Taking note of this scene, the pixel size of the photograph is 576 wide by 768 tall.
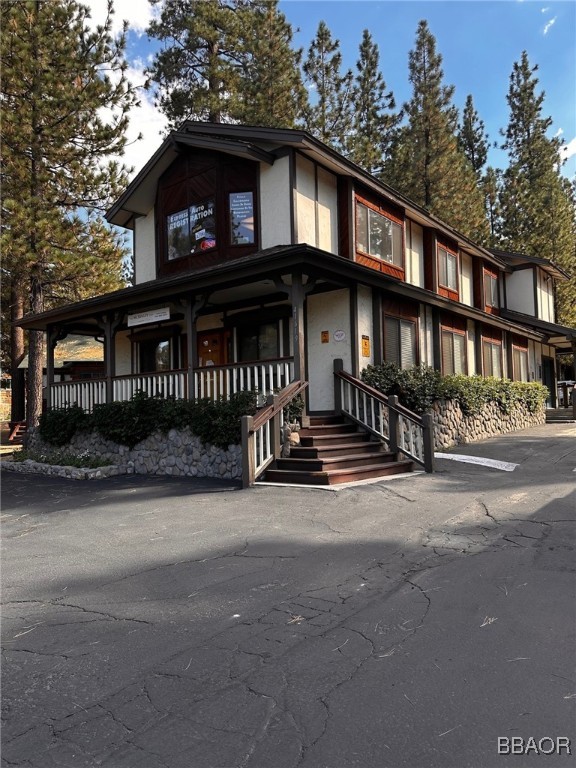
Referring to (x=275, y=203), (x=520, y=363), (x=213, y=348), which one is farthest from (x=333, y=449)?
(x=520, y=363)

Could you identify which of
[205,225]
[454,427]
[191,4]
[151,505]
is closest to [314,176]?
[205,225]

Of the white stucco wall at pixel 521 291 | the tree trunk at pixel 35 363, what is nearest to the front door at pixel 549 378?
the white stucco wall at pixel 521 291

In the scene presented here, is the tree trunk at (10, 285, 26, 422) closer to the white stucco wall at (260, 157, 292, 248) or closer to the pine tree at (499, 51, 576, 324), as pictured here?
Answer: the white stucco wall at (260, 157, 292, 248)

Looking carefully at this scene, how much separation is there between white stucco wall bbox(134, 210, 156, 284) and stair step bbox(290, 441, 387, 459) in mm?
8051

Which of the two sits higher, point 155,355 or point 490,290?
point 490,290

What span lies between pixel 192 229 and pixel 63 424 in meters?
6.18

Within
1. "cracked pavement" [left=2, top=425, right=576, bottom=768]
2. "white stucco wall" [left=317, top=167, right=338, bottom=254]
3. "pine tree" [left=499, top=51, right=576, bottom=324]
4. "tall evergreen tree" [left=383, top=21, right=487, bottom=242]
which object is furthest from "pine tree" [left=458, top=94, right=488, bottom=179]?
"cracked pavement" [left=2, top=425, right=576, bottom=768]

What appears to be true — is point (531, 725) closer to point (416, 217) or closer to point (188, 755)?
point (188, 755)

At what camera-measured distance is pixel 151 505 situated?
823 cm

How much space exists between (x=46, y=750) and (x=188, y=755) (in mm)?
655

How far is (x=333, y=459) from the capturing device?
9.62 m

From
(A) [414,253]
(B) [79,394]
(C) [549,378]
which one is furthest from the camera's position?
(C) [549,378]

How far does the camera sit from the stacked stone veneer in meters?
13.5

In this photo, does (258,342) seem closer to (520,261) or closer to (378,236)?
(378,236)
